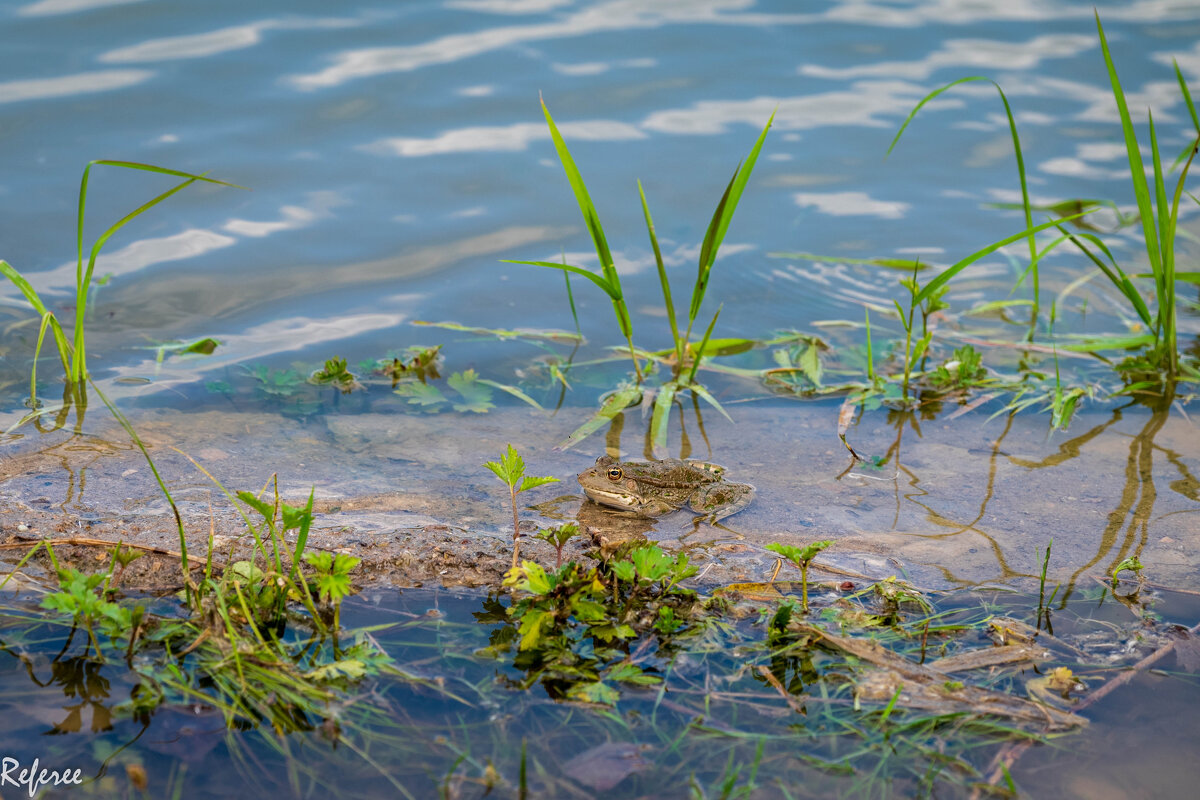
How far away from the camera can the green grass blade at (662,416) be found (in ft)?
14.8

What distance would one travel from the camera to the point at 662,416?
4.70m

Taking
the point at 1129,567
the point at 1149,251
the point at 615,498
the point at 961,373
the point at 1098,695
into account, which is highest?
the point at 1149,251

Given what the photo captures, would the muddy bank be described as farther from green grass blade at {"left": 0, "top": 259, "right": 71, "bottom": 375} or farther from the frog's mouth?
green grass blade at {"left": 0, "top": 259, "right": 71, "bottom": 375}

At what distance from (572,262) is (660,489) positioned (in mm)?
2830

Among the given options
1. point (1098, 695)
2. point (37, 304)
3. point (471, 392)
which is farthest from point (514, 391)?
point (1098, 695)

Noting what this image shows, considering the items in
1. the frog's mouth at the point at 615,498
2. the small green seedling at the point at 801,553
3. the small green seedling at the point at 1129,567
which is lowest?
the small green seedling at the point at 1129,567

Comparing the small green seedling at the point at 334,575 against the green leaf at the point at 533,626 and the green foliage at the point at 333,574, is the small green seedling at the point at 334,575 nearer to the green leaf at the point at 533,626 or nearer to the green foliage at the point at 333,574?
the green foliage at the point at 333,574

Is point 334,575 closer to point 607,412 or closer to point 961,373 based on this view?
point 607,412

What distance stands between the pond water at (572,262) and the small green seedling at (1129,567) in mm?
99

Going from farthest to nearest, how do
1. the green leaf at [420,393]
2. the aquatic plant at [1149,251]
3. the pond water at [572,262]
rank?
the green leaf at [420,393], the aquatic plant at [1149,251], the pond water at [572,262]

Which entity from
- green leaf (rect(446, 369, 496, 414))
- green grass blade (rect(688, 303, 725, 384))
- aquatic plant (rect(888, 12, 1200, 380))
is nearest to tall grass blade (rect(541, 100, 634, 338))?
green grass blade (rect(688, 303, 725, 384))

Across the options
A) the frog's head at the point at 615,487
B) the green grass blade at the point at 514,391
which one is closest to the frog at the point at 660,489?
the frog's head at the point at 615,487

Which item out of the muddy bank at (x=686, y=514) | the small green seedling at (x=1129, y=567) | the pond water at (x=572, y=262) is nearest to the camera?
Answer: the small green seedling at (x=1129, y=567)

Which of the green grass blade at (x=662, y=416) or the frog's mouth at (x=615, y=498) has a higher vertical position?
the green grass blade at (x=662, y=416)
